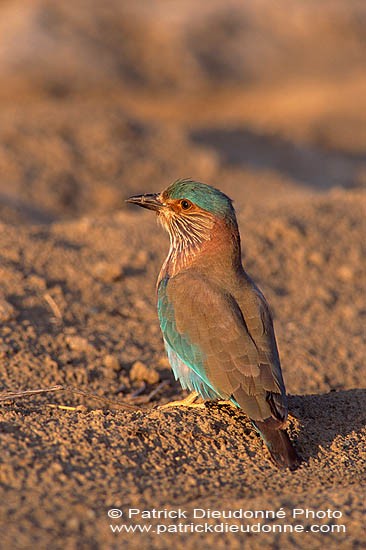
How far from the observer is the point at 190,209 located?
4527mm

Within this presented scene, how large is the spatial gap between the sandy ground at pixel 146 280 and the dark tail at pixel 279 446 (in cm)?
Result: 6

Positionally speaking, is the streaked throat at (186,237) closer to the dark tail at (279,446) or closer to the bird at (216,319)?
the bird at (216,319)

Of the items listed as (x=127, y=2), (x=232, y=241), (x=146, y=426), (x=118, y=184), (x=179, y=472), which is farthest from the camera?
(x=127, y=2)

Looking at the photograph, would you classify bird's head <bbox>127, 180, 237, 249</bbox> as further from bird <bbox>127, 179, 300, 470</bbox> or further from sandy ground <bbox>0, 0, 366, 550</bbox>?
sandy ground <bbox>0, 0, 366, 550</bbox>

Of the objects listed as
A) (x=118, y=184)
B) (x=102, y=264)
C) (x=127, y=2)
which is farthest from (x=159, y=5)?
(x=102, y=264)

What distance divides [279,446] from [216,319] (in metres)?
0.80

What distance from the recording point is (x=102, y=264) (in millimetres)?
6277

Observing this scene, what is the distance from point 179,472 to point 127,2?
676 inches

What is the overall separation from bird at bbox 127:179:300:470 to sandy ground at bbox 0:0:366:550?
0.22 metres

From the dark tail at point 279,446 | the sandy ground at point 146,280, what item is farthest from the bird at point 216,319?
the sandy ground at point 146,280

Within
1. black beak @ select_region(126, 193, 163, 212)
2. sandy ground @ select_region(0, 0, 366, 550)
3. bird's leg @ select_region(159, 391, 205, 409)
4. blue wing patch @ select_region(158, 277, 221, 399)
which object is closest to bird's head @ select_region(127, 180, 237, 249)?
black beak @ select_region(126, 193, 163, 212)

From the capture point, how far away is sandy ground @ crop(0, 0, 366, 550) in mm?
3109

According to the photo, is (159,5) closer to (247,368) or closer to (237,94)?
(237,94)

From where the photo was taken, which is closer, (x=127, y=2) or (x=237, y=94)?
(x=237, y=94)
